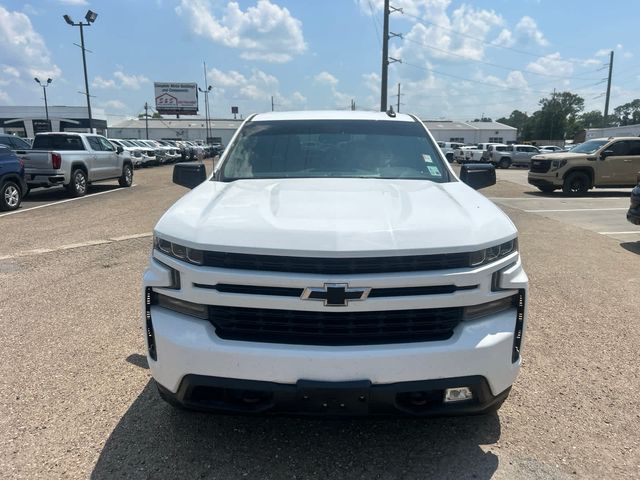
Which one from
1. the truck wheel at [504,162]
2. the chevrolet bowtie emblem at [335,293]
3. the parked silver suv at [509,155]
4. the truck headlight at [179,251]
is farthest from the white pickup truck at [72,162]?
the truck wheel at [504,162]

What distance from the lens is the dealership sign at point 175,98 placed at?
78.9m

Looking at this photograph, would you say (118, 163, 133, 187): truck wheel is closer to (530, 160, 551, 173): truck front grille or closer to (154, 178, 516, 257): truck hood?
(530, 160, 551, 173): truck front grille

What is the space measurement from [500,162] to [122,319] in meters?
35.5

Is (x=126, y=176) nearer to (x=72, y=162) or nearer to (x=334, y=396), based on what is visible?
(x=72, y=162)

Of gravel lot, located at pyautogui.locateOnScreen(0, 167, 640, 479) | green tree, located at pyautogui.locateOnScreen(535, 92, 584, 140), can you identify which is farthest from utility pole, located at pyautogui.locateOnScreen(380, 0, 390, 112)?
green tree, located at pyautogui.locateOnScreen(535, 92, 584, 140)

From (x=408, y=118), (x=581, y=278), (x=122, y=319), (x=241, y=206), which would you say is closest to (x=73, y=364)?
(x=122, y=319)

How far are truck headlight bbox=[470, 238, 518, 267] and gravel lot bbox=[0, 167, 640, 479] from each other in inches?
38.2

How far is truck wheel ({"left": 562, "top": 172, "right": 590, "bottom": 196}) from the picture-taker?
15867mm

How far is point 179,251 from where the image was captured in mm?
2391

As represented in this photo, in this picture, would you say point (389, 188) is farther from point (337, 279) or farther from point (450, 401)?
point (450, 401)

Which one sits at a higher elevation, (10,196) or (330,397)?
(330,397)

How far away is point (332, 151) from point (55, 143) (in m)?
13.6

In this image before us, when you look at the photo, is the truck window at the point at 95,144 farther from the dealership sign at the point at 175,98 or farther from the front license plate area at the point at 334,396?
the dealership sign at the point at 175,98

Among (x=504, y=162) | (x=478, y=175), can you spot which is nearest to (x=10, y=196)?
(x=478, y=175)
